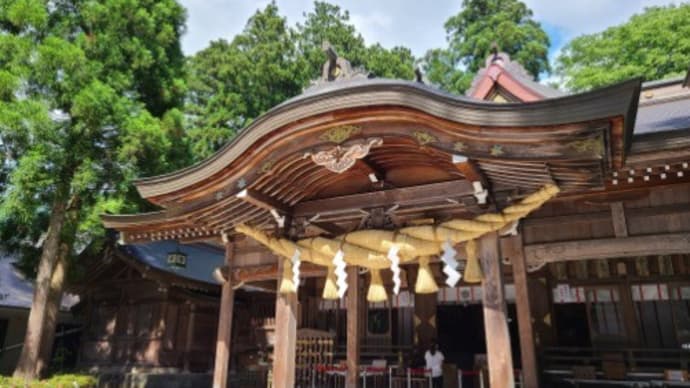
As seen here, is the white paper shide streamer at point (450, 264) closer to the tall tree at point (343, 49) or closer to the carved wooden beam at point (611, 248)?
the carved wooden beam at point (611, 248)

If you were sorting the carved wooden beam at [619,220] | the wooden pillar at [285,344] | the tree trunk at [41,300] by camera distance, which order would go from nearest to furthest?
1. the wooden pillar at [285,344]
2. the carved wooden beam at [619,220]
3. the tree trunk at [41,300]

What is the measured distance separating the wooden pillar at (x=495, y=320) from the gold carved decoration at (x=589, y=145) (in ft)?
4.12

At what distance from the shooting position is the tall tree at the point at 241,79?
78.2ft

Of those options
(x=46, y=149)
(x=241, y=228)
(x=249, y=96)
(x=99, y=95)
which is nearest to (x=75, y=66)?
(x=99, y=95)

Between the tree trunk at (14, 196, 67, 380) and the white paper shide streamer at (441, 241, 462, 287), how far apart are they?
8989 millimetres

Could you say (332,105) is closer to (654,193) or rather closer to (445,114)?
(445,114)

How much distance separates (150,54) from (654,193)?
11497 mm

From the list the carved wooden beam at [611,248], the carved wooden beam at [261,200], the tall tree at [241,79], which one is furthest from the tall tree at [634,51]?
the carved wooden beam at [261,200]

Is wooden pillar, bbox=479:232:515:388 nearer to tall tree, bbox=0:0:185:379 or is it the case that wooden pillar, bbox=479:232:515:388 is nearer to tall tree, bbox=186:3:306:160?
tall tree, bbox=0:0:185:379

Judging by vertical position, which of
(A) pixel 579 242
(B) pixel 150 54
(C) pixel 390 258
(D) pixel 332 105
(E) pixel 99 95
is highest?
(B) pixel 150 54

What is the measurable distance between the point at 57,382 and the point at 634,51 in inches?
1132

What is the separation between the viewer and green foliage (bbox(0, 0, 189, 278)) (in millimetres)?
9266

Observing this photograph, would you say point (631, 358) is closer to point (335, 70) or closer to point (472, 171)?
point (472, 171)

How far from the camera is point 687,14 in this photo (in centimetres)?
2266
